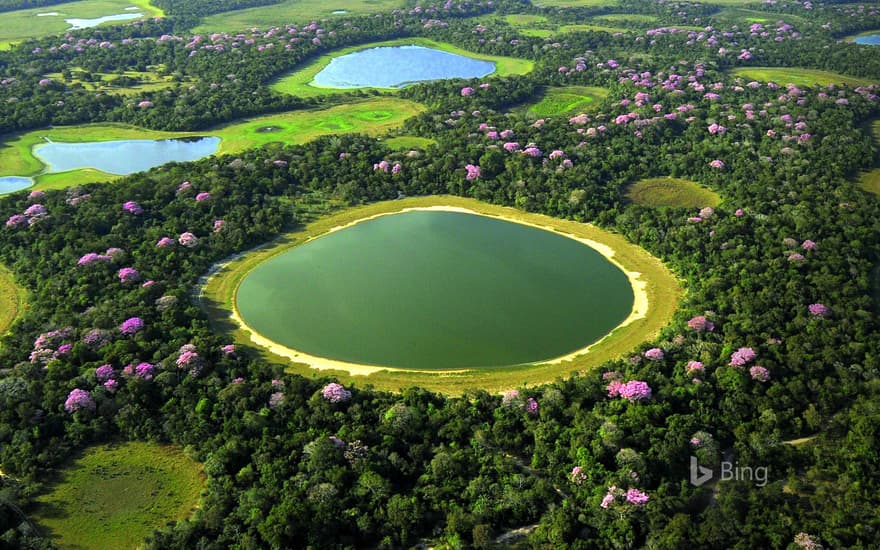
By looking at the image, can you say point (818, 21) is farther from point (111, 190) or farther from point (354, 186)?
point (111, 190)

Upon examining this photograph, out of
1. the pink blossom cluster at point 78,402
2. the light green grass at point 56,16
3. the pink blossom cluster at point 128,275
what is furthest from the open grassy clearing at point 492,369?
the light green grass at point 56,16

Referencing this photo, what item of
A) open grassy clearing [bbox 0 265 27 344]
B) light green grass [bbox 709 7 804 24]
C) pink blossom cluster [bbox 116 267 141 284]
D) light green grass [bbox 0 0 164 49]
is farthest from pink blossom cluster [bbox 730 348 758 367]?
light green grass [bbox 0 0 164 49]

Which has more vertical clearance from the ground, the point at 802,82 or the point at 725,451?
the point at 802,82

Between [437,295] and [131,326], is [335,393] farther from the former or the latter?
[131,326]

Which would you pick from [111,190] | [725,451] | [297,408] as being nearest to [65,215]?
[111,190]

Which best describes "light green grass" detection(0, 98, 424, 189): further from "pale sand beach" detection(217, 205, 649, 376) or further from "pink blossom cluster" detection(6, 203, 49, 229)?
"pale sand beach" detection(217, 205, 649, 376)

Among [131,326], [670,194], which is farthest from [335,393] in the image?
[670,194]

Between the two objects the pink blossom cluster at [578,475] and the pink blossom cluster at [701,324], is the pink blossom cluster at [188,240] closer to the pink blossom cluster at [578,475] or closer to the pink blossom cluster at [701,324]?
the pink blossom cluster at [578,475]
